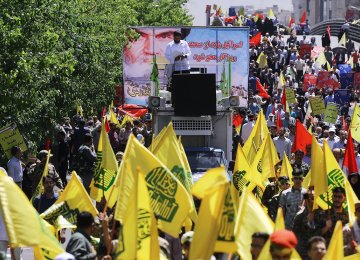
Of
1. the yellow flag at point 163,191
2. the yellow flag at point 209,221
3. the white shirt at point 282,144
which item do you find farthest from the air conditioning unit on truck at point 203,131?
the yellow flag at point 209,221

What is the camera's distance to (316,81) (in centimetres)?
4853

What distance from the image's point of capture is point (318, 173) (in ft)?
54.1

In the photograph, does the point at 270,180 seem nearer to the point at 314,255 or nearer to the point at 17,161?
the point at 17,161

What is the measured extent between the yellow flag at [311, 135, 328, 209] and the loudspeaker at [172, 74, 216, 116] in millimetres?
5639

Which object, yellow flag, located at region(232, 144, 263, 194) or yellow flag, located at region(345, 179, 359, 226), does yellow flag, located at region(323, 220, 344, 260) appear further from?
yellow flag, located at region(232, 144, 263, 194)

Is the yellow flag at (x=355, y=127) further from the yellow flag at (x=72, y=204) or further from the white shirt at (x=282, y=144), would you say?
the yellow flag at (x=72, y=204)

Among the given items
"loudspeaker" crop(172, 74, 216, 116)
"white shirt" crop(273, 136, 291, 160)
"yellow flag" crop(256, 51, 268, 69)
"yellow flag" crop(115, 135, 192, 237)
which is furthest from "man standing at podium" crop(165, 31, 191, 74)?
"yellow flag" crop(256, 51, 268, 69)

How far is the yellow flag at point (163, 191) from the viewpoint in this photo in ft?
44.6

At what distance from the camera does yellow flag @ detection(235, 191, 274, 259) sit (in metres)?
12.7

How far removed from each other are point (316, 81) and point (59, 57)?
2477cm

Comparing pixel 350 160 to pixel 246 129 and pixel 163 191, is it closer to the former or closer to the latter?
pixel 163 191

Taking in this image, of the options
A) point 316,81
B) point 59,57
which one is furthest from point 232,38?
point 316,81

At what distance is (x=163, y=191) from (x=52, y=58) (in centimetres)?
1014

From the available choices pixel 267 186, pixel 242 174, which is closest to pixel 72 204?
pixel 267 186
